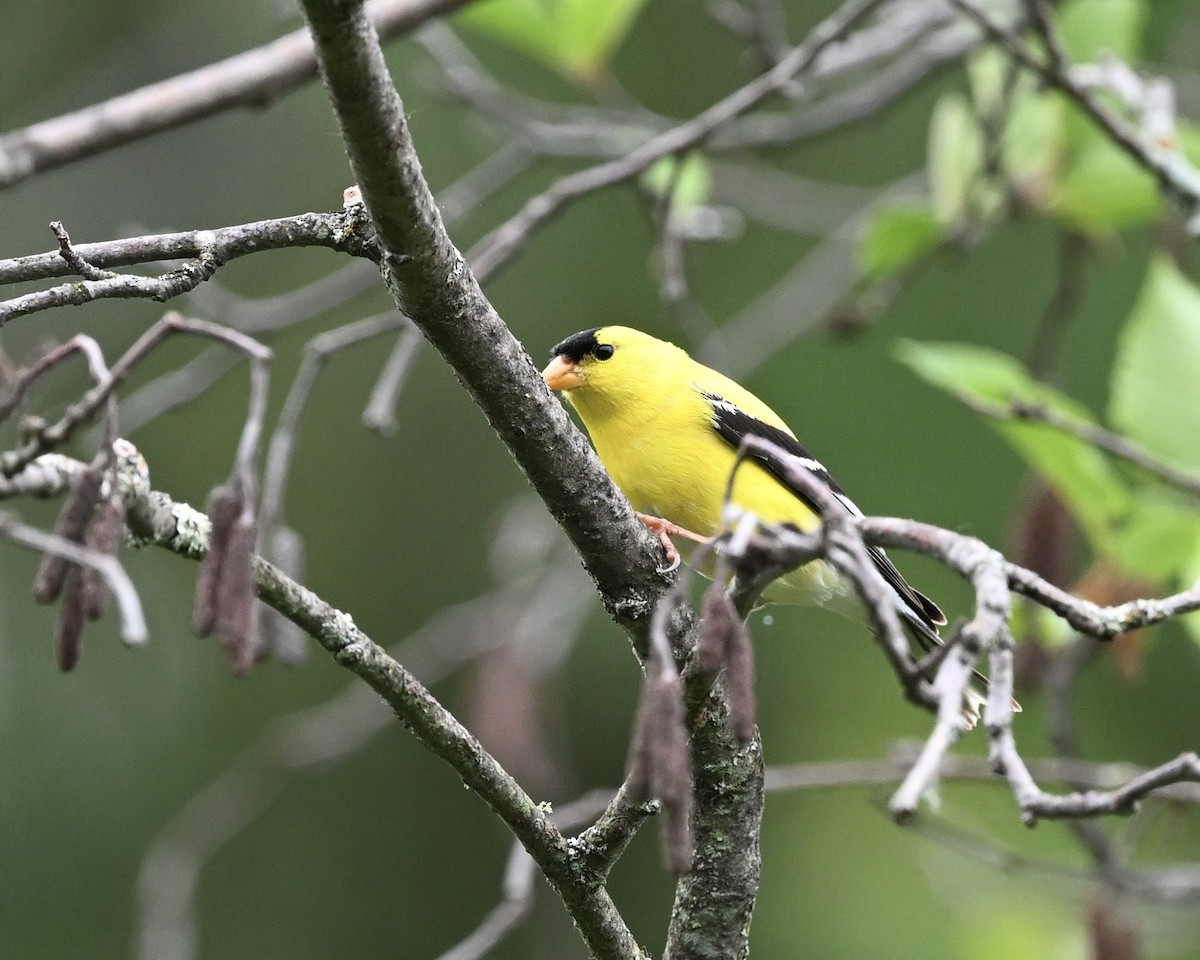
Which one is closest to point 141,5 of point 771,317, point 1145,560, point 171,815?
point 771,317

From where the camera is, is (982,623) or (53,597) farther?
(53,597)

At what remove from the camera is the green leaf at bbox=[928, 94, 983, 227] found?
4.33 m

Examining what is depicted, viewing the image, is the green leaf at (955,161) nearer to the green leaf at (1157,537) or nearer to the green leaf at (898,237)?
the green leaf at (898,237)

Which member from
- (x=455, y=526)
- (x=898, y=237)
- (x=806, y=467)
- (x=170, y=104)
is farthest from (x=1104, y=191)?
(x=455, y=526)

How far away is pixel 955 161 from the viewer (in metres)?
4.42

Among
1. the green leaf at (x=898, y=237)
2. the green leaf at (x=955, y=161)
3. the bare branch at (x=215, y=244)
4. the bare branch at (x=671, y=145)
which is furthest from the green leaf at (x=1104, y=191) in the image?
the bare branch at (x=215, y=244)

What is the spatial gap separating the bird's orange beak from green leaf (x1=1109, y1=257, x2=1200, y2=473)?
1471 millimetres

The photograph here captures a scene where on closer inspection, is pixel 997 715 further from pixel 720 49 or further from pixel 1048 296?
pixel 720 49

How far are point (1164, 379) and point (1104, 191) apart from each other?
1.10 metres

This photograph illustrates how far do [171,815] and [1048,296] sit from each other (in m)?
6.16

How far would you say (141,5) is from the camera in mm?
8352

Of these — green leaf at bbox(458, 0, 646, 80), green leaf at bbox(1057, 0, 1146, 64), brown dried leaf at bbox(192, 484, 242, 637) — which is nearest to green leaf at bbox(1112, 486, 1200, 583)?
green leaf at bbox(1057, 0, 1146, 64)

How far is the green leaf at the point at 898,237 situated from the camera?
165 inches

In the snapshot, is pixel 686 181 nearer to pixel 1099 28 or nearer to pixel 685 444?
pixel 685 444
